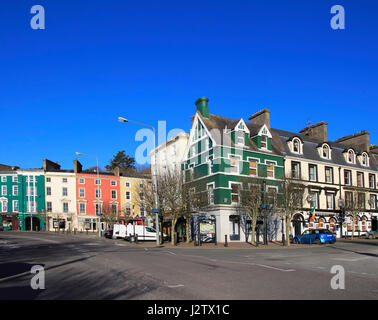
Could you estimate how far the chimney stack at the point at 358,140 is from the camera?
55781mm

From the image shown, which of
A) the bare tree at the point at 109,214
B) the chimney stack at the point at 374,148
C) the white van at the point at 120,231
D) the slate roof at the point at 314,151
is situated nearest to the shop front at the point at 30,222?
the bare tree at the point at 109,214

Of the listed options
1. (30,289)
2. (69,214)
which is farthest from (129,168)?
(30,289)

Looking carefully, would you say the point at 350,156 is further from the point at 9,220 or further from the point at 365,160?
the point at 9,220

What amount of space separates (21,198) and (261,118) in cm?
4440

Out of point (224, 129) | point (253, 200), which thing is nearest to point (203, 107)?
point (224, 129)

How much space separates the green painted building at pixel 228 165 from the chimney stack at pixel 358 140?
65.2 feet

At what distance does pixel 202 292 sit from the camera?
8906mm

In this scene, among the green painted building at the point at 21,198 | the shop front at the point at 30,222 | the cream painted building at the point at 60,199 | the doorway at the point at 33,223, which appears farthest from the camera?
the doorway at the point at 33,223

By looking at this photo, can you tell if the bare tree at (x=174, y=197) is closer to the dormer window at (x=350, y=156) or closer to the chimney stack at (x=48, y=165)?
the dormer window at (x=350, y=156)

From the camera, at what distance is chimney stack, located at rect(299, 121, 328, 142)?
171 ft

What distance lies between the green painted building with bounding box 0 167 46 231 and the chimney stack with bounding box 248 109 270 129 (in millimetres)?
39504

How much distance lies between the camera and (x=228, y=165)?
37469 millimetres
